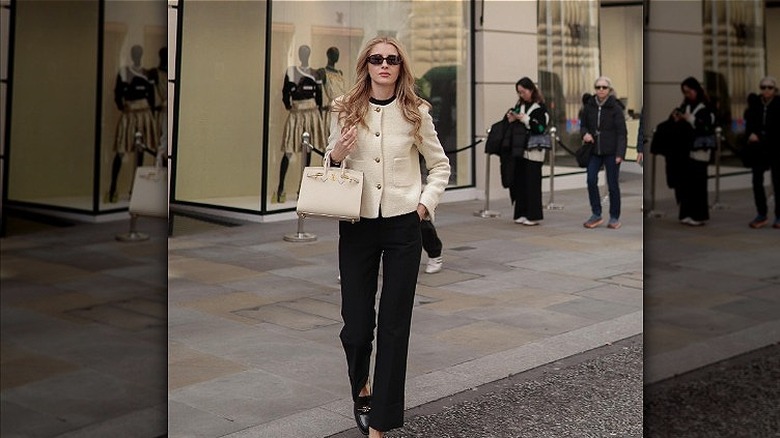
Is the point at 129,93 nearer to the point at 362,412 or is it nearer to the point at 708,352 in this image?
the point at 708,352

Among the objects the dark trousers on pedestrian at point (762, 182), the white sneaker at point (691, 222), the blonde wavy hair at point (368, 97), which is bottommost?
the white sneaker at point (691, 222)

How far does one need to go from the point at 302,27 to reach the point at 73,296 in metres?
12.3

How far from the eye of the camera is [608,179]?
14.4m

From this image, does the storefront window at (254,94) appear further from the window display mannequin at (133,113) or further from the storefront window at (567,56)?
the window display mannequin at (133,113)

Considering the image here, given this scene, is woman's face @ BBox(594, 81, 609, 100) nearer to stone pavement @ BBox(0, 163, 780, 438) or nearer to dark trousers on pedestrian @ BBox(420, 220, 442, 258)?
stone pavement @ BBox(0, 163, 780, 438)

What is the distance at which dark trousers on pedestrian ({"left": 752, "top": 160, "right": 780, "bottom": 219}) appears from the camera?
3600 millimetres

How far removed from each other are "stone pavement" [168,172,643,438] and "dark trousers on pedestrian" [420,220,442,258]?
0.79ft

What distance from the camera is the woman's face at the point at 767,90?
3500 mm

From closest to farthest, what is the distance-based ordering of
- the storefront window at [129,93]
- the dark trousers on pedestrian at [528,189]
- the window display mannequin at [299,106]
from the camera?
the storefront window at [129,93] < the dark trousers on pedestrian at [528,189] < the window display mannequin at [299,106]

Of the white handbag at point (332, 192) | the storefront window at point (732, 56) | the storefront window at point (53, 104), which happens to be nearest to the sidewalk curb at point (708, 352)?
the storefront window at point (732, 56)

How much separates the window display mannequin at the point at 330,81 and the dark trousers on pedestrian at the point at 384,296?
33.5 feet

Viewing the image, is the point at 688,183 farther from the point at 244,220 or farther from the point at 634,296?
the point at 244,220

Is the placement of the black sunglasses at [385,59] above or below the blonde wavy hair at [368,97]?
above

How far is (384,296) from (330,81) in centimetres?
1053
